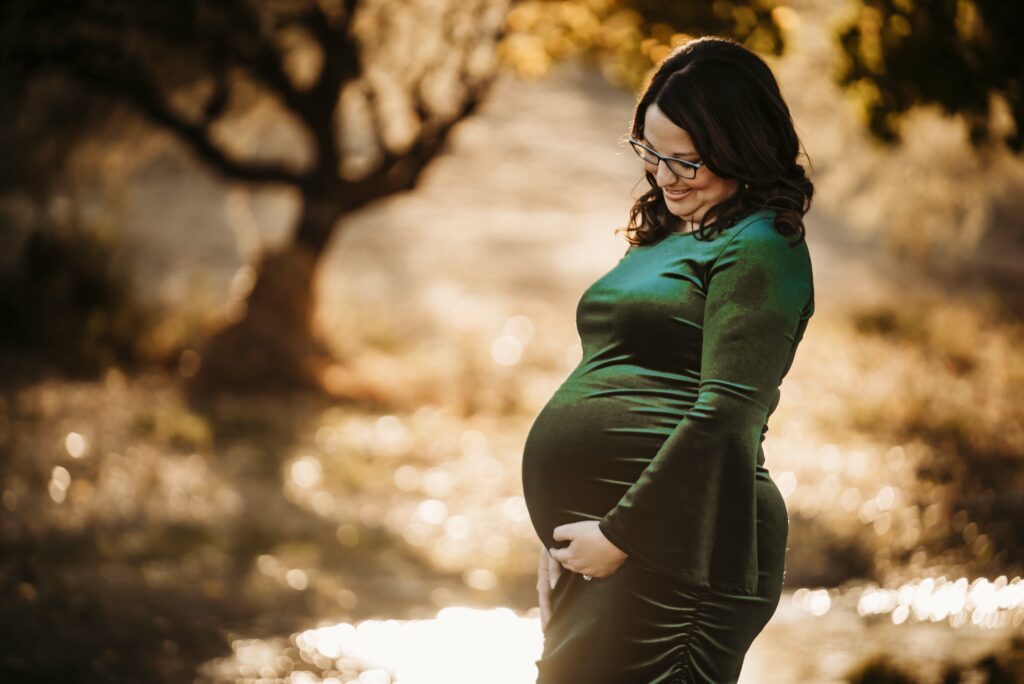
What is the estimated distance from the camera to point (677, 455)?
7.61 feet

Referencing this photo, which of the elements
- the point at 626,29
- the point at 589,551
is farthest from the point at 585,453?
the point at 626,29

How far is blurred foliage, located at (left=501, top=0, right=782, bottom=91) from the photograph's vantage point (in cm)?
820

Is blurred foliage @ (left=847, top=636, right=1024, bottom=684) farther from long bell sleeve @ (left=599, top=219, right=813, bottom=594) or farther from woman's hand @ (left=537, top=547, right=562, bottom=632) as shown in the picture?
long bell sleeve @ (left=599, top=219, right=813, bottom=594)

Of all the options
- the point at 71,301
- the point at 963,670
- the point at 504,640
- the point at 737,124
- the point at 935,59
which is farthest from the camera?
the point at 71,301

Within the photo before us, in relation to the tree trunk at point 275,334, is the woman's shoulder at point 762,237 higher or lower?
lower

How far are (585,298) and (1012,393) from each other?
10.2 meters

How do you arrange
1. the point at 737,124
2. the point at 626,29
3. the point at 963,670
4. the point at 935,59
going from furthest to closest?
the point at 626,29 < the point at 935,59 < the point at 963,670 < the point at 737,124

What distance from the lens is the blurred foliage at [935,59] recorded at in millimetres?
6238

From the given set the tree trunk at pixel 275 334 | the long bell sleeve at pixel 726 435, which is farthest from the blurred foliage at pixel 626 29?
the long bell sleeve at pixel 726 435

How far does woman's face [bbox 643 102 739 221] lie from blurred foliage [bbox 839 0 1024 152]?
4.23 meters

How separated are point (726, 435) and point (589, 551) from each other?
384 millimetres

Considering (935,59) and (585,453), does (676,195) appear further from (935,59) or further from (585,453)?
(935,59)

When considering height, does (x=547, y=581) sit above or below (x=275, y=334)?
below

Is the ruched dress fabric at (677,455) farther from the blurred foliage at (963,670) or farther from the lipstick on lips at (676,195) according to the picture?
the blurred foliage at (963,670)
